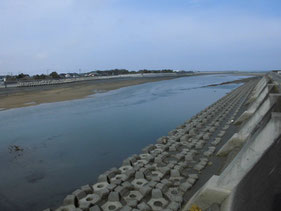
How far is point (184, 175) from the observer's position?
536 centimetres

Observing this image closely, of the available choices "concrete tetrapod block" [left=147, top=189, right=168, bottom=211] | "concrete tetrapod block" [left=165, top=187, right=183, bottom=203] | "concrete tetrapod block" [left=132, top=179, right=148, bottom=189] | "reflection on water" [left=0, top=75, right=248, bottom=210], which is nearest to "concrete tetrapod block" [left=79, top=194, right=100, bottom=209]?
"concrete tetrapod block" [left=132, top=179, right=148, bottom=189]

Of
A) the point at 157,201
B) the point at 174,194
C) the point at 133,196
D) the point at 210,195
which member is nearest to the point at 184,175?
the point at 174,194

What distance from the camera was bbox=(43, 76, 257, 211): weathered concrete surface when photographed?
4.25 metres

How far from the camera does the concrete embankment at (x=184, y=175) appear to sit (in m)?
3.38

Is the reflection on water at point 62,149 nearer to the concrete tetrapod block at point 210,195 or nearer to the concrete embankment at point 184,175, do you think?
the concrete embankment at point 184,175

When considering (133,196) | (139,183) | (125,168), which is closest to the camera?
(133,196)

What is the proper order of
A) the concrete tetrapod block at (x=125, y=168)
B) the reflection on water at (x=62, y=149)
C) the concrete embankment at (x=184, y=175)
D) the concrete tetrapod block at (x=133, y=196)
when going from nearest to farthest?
the concrete embankment at (x=184, y=175) → the concrete tetrapod block at (x=133, y=196) → the reflection on water at (x=62, y=149) → the concrete tetrapod block at (x=125, y=168)

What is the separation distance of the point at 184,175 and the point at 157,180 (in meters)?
0.74

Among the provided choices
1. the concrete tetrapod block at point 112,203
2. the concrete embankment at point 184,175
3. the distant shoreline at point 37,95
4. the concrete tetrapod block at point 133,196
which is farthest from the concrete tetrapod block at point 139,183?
the distant shoreline at point 37,95

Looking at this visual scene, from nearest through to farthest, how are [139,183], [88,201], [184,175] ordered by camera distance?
[88,201]
[139,183]
[184,175]

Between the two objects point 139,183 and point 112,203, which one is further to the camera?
point 139,183

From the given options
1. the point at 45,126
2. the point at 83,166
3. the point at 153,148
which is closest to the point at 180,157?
the point at 153,148

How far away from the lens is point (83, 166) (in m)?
7.10

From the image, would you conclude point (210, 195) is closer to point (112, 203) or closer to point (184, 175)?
point (184, 175)
